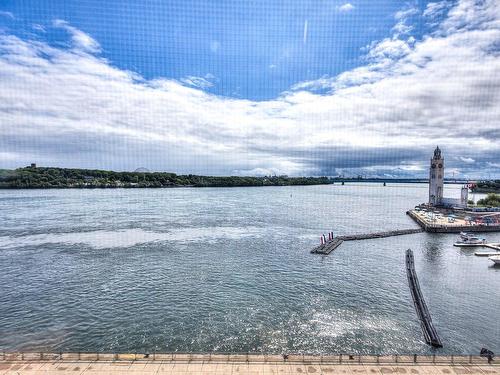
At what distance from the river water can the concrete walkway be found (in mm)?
4560

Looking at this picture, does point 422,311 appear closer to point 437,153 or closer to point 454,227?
point 454,227

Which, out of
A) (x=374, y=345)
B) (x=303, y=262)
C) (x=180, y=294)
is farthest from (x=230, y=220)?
(x=374, y=345)

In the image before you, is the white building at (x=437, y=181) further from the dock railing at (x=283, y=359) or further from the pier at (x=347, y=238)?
the dock railing at (x=283, y=359)

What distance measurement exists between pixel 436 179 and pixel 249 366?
8893 centimetres

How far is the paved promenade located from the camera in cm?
1267

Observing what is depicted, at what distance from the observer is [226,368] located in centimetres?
1291

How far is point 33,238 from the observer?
154 ft

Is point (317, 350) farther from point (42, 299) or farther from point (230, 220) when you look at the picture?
point (230, 220)

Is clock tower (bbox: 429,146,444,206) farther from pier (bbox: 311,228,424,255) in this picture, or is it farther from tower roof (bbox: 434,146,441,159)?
pier (bbox: 311,228,424,255)

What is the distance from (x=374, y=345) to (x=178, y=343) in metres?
11.2

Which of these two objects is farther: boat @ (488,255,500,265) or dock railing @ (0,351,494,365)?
boat @ (488,255,500,265)

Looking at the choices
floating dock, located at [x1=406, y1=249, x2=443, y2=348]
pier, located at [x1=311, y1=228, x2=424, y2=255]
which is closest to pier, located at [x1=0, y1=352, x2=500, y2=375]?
floating dock, located at [x1=406, y1=249, x2=443, y2=348]

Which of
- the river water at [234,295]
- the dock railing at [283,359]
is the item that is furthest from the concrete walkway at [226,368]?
the river water at [234,295]

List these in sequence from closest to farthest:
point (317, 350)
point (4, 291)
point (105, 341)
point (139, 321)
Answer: point (317, 350) < point (105, 341) < point (139, 321) < point (4, 291)
